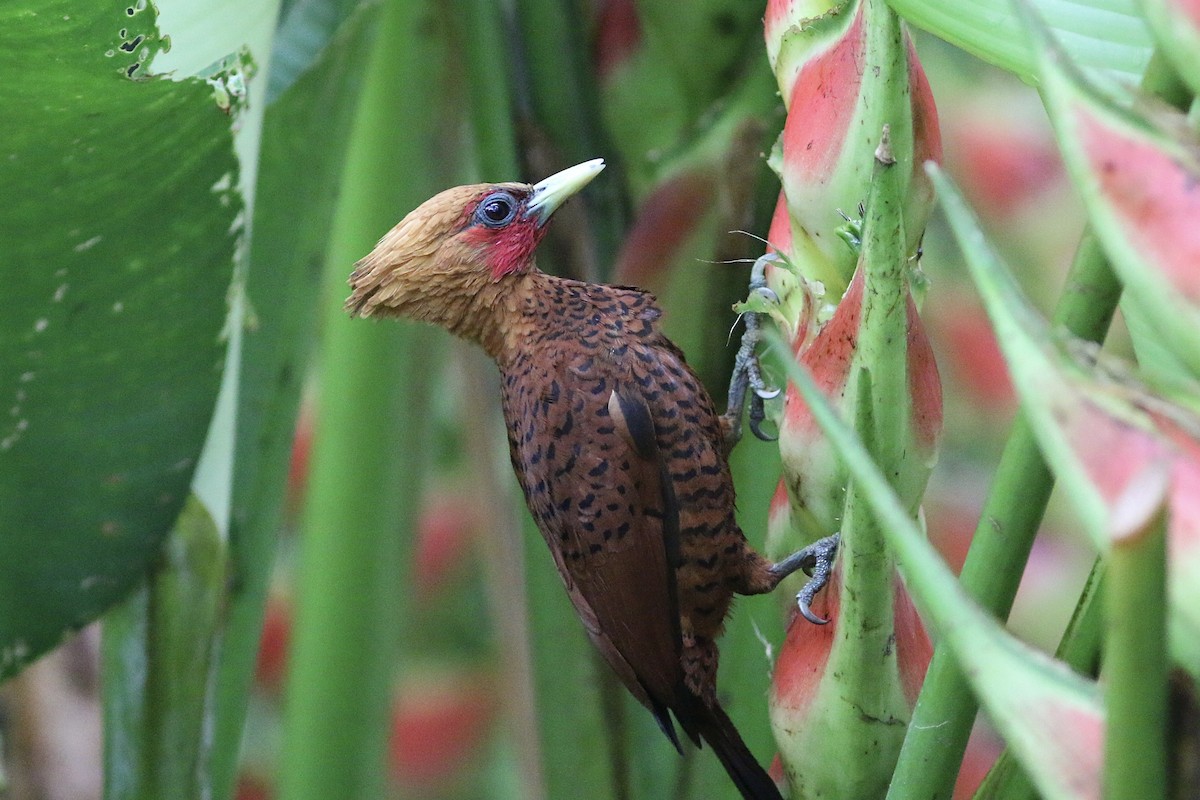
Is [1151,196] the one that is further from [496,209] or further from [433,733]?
[433,733]

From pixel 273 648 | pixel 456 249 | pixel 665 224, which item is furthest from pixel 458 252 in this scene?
pixel 273 648

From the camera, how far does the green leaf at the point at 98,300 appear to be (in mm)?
652

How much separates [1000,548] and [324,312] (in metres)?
0.81

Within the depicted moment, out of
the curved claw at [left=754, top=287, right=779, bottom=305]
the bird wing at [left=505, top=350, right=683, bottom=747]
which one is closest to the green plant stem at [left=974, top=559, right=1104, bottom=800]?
the curved claw at [left=754, top=287, right=779, bottom=305]

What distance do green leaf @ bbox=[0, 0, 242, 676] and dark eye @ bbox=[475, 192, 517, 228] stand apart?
150 mm

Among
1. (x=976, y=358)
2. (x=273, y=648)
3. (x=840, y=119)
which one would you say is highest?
(x=840, y=119)

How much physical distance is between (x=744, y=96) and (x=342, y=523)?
1.37 ft

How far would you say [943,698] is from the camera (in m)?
0.41

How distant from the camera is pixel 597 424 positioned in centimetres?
82

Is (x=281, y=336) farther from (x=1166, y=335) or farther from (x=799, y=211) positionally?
(x=1166, y=335)

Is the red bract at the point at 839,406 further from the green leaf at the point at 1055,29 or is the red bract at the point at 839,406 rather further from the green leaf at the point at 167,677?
the green leaf at the point at 167,677

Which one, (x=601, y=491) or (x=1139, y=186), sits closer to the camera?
(x=1139, y=186)

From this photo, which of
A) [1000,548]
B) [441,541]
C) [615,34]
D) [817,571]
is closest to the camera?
[1000,548]

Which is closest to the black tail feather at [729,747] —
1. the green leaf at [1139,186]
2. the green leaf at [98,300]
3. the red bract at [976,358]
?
the green leaf at [98,300]
